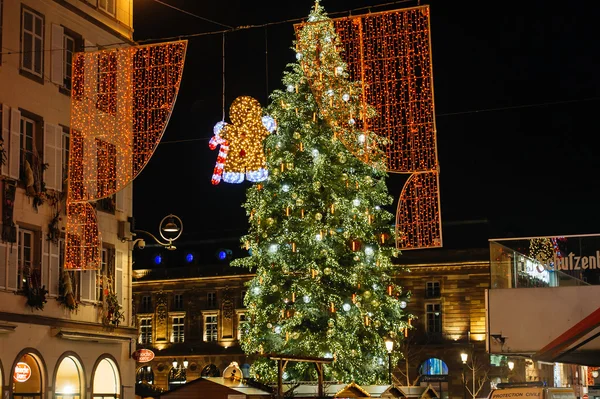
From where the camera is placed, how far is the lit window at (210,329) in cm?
8381

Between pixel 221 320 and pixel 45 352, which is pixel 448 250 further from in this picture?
pixel 45 352


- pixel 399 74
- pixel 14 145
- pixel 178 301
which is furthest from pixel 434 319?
pixel 399 74

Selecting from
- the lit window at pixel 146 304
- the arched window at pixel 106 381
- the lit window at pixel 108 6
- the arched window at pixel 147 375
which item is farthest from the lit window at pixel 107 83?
the arched window at pixel 147 375

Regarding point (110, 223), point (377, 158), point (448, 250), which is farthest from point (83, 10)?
point (448, 250)

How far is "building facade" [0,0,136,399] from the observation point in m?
28.4

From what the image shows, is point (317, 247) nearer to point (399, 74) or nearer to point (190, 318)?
point (399, 74)

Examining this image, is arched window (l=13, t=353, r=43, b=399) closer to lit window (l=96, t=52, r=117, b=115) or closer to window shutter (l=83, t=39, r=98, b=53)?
lit window (l=96, t=52, r=117, b=115)

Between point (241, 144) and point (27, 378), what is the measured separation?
858cm

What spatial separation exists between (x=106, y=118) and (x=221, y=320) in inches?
2131

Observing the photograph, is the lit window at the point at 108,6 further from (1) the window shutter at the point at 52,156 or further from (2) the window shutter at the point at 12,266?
(2) the window shutter at the point at 12,266

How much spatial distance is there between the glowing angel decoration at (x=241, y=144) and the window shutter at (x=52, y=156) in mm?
5007

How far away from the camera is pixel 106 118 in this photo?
101 feet

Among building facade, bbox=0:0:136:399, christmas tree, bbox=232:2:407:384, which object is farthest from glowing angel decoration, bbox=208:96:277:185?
christmas tree, bbox=232:2:407:384

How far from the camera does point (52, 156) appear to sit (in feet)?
100
